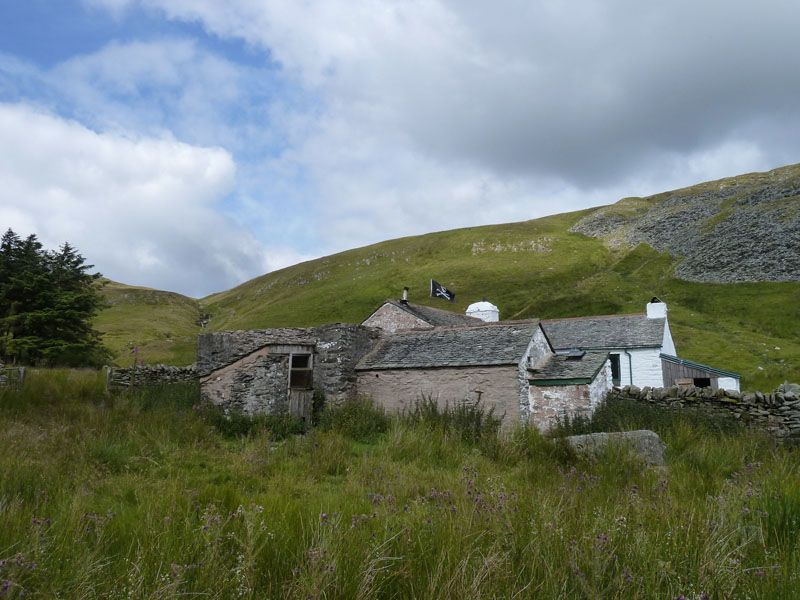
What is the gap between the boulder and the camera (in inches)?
329

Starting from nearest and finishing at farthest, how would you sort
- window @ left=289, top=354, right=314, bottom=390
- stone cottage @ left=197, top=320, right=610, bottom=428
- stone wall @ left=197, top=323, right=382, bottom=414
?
stone wall @ left=197, top=323, right=382, bottom=414 → stone cottage @ left=197, top=320, right=610, bottom=428 → window @ left=289, top=354, right=314, bottom=390

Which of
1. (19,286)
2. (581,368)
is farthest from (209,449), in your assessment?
(19,286)

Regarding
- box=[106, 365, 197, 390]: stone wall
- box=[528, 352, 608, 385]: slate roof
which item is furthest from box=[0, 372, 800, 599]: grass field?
box=[106, 365, 197, 390]: stone wall

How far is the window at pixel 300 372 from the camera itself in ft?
55.4

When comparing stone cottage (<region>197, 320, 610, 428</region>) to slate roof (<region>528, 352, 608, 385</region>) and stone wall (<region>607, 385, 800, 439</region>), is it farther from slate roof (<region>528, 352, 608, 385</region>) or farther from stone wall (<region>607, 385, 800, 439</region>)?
stone wall (<region>607, 385, 800, 439</region>)

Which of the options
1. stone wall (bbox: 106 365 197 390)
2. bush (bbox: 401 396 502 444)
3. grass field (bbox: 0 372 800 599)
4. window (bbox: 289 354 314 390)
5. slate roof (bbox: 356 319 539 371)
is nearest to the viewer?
grass field (bbox: 0 372 800 599)

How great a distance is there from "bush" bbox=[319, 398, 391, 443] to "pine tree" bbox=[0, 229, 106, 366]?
21.6 m

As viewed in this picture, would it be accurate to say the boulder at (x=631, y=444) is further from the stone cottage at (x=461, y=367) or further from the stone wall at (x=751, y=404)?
the stone wall at (x=751, y=404)

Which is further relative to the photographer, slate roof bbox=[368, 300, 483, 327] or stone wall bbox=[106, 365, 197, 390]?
slate roof bbox=[368, 300, 483, 327]

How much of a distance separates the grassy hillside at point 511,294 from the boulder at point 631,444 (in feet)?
93.8

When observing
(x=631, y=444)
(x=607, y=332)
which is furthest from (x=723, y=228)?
(x=631, y=444)

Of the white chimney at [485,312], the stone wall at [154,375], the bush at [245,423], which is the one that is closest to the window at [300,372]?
the bush at [245,423]

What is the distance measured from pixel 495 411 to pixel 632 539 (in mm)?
12793

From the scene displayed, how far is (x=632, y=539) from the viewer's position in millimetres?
3537
